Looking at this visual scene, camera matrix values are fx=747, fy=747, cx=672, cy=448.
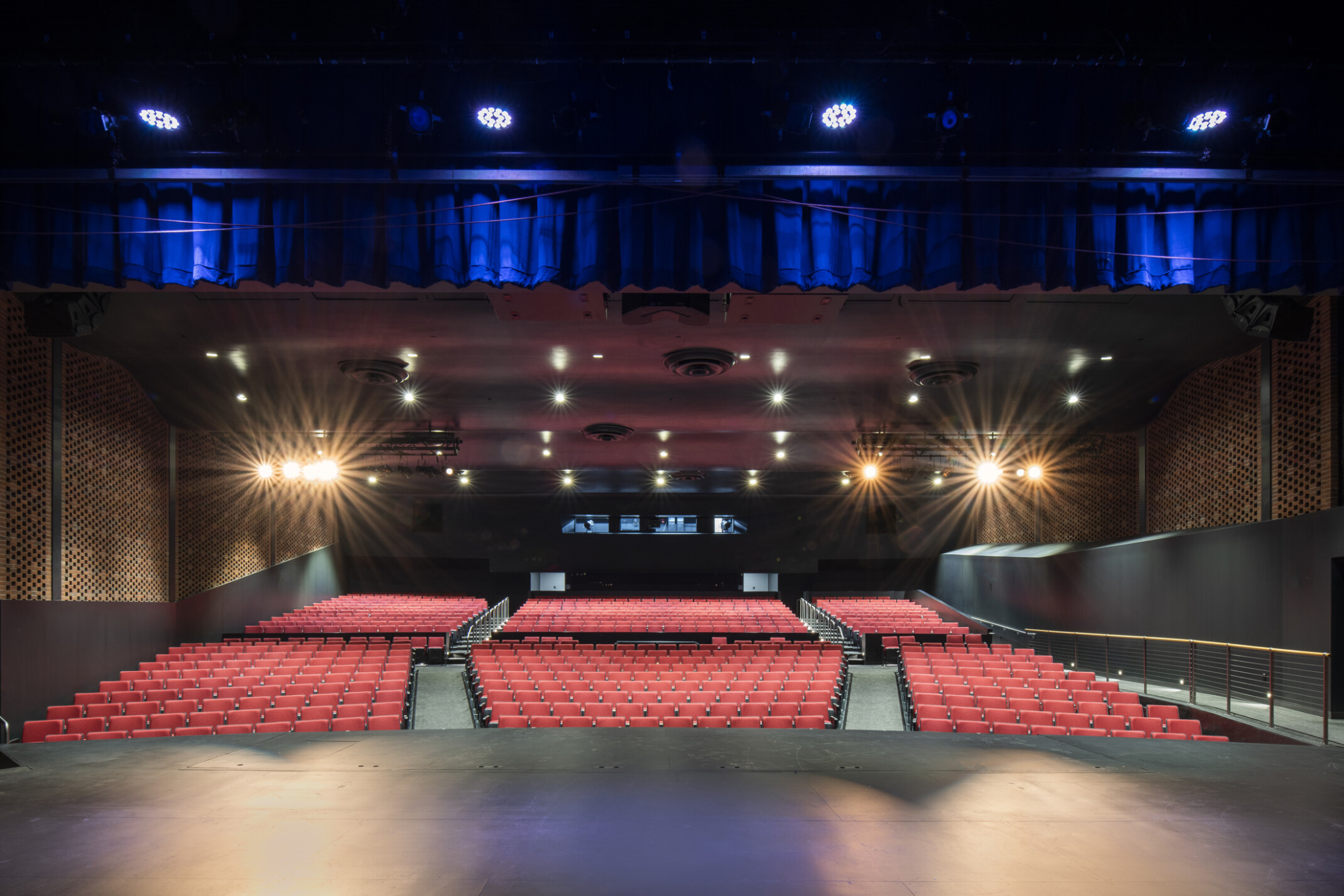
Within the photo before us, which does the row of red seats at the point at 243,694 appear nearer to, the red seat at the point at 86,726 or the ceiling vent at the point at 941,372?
the red seat at the point at 86,726

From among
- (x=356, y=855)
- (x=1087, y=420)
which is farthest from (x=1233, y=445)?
(x=356, y=855)

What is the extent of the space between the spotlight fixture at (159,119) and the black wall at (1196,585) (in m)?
11.5

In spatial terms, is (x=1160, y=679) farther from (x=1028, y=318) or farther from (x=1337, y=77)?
(x=1337, y=77)

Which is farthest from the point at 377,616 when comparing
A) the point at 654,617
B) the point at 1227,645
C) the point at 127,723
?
the point at 1227,645

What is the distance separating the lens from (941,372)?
1094 centimetres

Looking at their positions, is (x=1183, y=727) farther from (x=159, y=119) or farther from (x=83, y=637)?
(x=83, y=637)

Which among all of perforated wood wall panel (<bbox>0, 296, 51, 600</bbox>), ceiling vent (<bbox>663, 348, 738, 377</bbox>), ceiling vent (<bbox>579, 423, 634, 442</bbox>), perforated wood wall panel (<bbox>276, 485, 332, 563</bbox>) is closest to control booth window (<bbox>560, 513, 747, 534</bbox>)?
perforated wood wall panel (<bbox>276, 485, 332, 563</bbox>)

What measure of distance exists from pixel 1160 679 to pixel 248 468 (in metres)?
18.1

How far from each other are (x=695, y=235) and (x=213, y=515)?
566 inches

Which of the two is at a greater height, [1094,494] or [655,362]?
[655,362]

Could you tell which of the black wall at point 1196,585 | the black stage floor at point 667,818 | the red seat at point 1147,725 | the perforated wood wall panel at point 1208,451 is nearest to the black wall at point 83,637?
the black stage floor at point 667,818

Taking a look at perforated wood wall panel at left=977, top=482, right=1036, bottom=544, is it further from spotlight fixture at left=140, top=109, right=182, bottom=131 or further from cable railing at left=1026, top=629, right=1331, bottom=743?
spotlight fixture at left=140, top=109, right=182, bottom=131

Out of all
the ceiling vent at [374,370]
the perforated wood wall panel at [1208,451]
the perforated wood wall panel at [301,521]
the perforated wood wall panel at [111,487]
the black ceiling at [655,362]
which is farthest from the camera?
the perforated wood wall panel at [301,521]

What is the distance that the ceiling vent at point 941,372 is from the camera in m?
10.7
